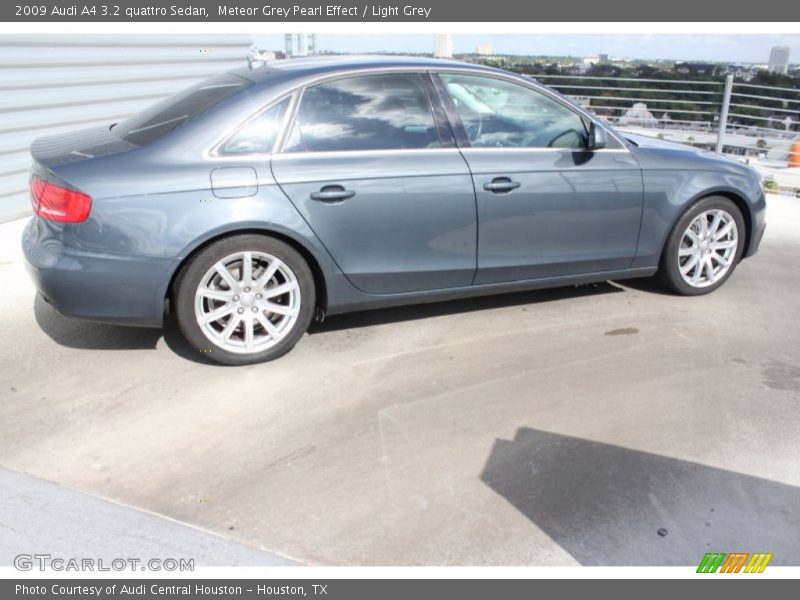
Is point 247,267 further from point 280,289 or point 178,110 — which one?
point 178,110

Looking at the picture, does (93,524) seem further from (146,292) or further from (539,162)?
(539,162)

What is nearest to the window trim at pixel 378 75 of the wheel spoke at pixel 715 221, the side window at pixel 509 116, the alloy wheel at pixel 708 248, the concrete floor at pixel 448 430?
the side window at pixel 509 116

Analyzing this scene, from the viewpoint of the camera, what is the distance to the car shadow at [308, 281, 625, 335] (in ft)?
16.1

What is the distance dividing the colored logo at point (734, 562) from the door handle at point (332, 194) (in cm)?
248

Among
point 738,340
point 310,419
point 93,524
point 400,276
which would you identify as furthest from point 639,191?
point 93,524

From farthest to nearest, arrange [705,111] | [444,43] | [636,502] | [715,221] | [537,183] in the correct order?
[705,111] < [444,43] < [715,221] < [537,183] < [636,502]

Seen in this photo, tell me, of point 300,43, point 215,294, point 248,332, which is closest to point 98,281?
point 215,294

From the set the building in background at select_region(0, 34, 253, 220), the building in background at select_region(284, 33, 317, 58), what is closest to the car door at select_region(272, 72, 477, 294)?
the building in background at select_region(0, 34, 253, 220)

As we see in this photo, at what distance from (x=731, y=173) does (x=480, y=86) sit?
1934 mm

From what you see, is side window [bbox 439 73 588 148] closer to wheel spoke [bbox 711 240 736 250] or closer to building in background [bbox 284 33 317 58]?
wheel spoke [bbox 711 240 736 250]

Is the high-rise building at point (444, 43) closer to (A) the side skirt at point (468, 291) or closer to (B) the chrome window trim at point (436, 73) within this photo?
(B) the chrome window trim at point (436, 73)

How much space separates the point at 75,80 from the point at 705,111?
8.64 m

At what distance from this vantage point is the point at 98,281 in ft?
12.7

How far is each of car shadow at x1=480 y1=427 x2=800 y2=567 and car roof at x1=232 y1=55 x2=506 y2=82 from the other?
2.28 meters
